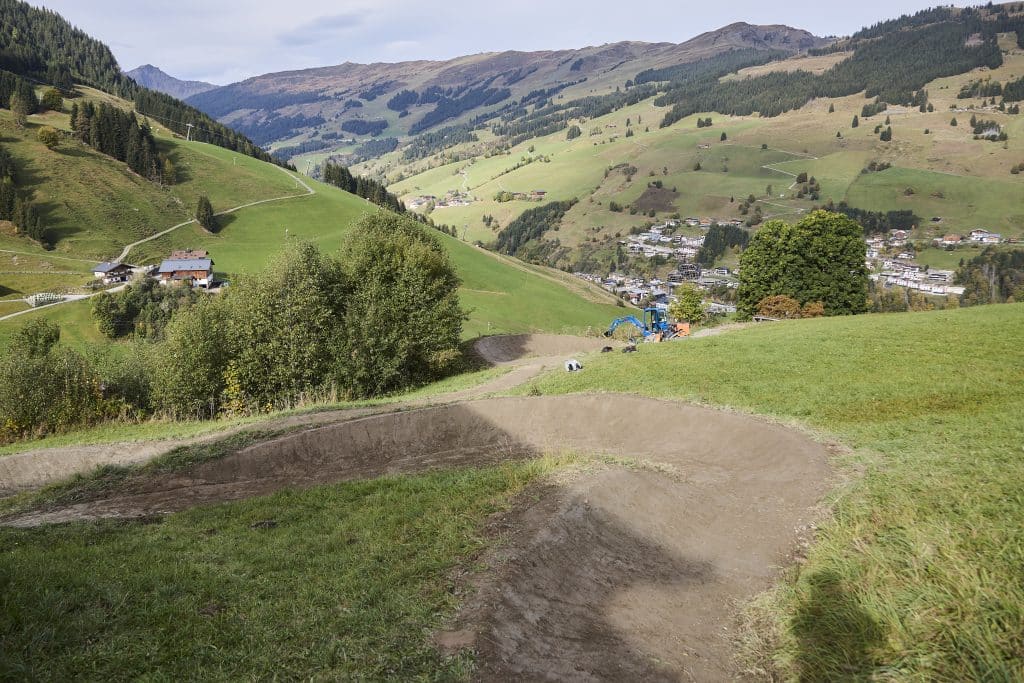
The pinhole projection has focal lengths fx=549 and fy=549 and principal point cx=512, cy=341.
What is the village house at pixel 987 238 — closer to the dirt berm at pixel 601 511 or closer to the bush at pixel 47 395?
the dirt berm at pixel 601 511

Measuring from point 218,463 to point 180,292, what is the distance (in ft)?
197

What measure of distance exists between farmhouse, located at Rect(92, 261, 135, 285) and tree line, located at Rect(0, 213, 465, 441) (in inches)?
1505

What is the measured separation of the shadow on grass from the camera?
7301 millimetres

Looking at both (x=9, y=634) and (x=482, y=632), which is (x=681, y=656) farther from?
(x=9, y=634)

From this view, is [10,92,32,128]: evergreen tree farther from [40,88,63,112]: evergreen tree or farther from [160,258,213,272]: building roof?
[160,258,213,272]: building roof

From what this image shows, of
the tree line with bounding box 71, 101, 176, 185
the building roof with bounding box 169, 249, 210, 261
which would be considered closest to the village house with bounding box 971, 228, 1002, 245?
the building roof with bounding box 169, 249, 210, 261

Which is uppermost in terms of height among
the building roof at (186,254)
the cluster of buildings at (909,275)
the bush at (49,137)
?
the bush at (49,137)

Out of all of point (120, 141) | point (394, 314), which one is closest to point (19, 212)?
point (120, 141)

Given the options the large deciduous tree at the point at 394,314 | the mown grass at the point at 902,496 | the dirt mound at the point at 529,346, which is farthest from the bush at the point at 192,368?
the mown grass at the point at 902,496

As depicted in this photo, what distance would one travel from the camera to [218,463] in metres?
20.9

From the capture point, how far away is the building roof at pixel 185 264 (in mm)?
78500

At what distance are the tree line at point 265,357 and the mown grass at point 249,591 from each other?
76.0 ft

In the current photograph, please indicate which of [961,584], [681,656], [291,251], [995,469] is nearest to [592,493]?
[681,656]

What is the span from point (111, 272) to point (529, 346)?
61.2 m
